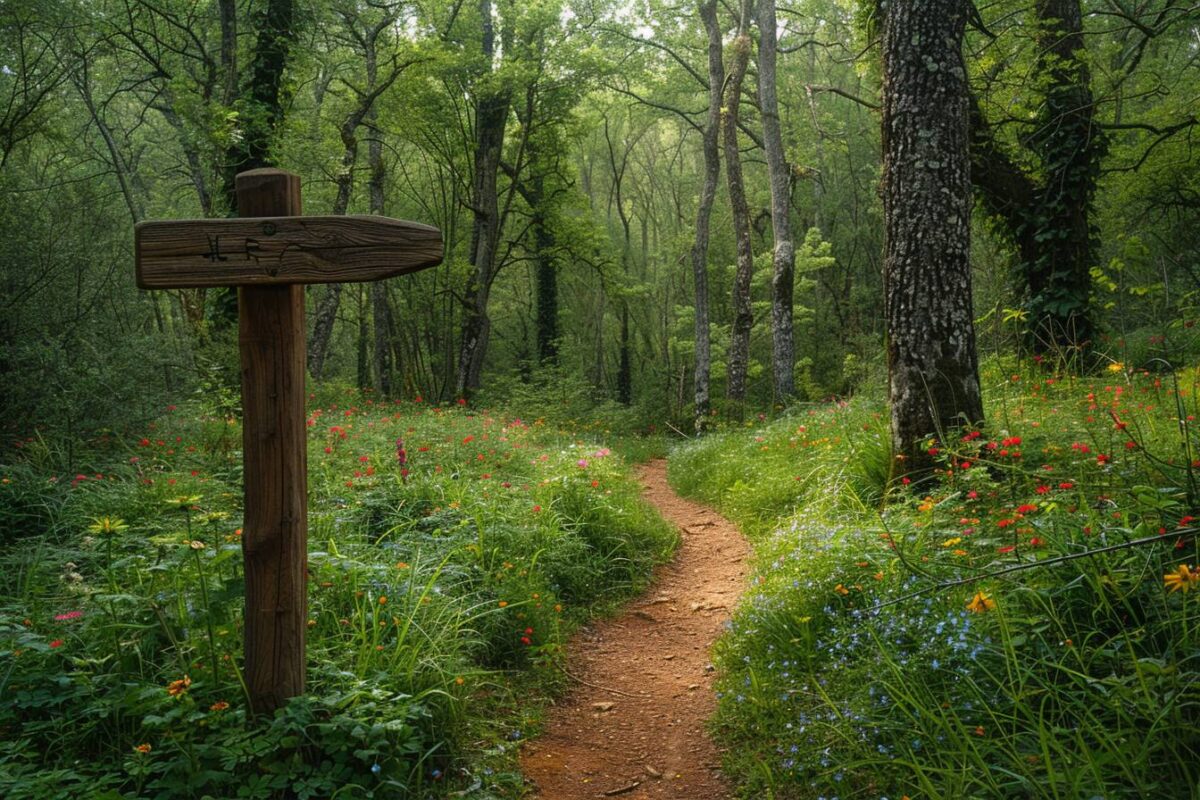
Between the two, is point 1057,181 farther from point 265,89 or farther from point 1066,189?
point 265,89

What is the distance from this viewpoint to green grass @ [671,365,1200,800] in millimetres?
2289

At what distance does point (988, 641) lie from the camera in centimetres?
→ 279

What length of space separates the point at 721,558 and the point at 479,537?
8.52ft

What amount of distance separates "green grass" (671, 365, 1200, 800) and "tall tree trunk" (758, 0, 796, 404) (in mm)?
9214

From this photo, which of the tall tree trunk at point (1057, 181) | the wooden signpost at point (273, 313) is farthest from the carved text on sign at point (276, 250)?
the tall tree trunk at point (1057, 181)

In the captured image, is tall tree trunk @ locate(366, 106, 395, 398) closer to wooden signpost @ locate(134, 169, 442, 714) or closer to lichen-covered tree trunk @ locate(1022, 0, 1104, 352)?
lichen-covered tree trunk @ locate(1022, 0, 1104, 352)

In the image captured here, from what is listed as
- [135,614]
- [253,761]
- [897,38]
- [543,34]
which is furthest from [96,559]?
[543,34]

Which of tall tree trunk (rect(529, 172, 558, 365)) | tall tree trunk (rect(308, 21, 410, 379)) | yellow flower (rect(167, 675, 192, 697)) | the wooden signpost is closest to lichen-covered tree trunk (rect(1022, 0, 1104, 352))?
the wooden signpost

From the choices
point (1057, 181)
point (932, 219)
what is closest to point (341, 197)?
point (1057, 181)

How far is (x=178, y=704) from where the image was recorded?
9.30 feet

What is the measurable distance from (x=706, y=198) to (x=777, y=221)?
2.43 m

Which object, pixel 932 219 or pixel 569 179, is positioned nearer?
pixel 932 219

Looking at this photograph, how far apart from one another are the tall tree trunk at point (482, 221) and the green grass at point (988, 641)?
14.2 m

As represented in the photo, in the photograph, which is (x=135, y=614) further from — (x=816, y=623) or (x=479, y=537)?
(x=816, y=623)
